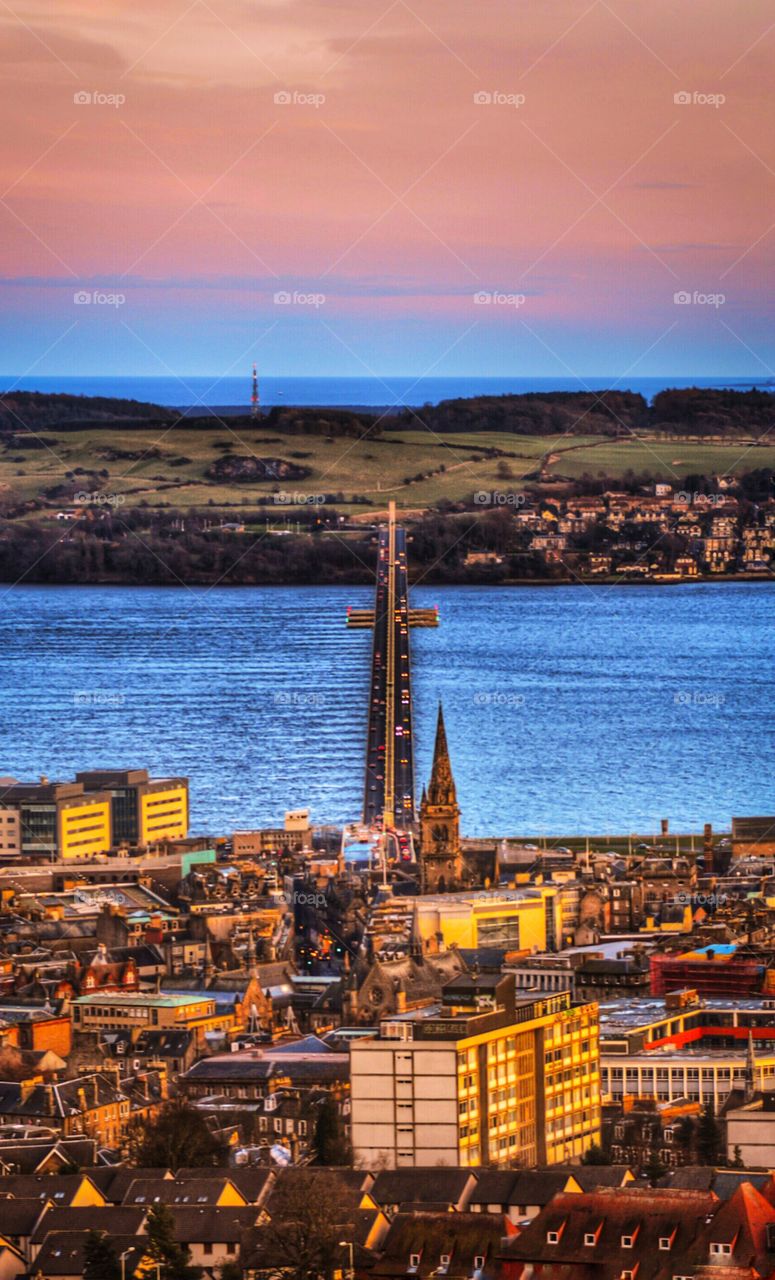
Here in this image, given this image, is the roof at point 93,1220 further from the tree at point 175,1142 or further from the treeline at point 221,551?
the treeline at point 221,551

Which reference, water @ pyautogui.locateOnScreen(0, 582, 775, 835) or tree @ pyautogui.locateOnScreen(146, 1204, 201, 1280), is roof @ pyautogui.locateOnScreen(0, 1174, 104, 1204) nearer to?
tree @ pyautogui.locateOnScreen(146, 1204, 201, 1280)

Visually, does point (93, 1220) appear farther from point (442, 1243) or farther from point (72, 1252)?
point (442, 1243)

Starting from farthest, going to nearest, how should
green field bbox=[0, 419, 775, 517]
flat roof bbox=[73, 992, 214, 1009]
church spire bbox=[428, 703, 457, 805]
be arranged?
1. green field bbox=[0, 419, 775, 517]
2. church spire bbox=[428, 703, 457, 805]
3. flat roof bbox=[73, 992, 214, 1009]

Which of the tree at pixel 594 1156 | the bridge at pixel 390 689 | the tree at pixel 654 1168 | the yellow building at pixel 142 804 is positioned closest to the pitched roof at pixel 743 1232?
the tree at pixel 654 1168

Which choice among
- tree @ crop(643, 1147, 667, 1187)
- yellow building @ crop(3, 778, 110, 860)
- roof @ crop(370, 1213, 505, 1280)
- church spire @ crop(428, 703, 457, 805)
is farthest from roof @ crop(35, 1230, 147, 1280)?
yellow building @ crop(3, 778, 110, 860)

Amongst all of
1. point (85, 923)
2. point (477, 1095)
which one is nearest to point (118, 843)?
point (85, 923)

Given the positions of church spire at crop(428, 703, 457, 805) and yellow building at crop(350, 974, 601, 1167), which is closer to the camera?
yellow building at crop(350, 974, 601, 1167)

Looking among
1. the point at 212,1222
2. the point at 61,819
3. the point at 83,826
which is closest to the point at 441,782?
the point at 61,819

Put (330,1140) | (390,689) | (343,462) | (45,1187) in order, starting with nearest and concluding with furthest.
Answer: (45,1187), (330,1140), (390,689), (343,462)
